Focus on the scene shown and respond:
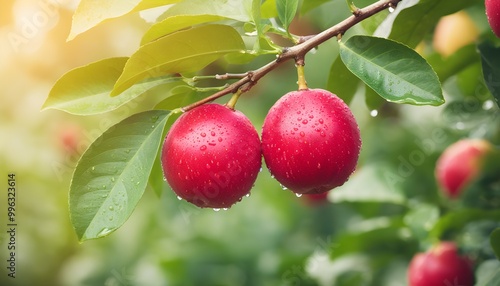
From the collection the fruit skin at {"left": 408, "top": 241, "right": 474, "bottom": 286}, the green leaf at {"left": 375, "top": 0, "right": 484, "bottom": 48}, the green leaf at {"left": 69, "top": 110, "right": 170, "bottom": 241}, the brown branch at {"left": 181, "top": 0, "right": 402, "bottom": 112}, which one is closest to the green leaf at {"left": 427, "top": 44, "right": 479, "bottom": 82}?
the green leaf at {"left": 375, "top": 0, "right": 484, "bottom": 48}

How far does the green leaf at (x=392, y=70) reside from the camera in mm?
934

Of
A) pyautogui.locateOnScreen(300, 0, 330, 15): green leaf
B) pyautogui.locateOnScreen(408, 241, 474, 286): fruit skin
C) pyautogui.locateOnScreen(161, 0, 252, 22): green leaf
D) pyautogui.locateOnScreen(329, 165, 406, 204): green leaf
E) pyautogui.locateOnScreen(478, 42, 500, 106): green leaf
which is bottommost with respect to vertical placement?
pyautogui.locateOnScreen(329, 165, 406, 204): green leaf

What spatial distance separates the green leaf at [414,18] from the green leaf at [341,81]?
8cm

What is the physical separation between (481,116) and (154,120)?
966mm

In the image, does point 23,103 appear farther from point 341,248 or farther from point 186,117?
point 186,117

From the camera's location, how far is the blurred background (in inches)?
77.4

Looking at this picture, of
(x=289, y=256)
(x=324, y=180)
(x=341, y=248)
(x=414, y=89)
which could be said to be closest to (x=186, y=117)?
(x=324, y=180)

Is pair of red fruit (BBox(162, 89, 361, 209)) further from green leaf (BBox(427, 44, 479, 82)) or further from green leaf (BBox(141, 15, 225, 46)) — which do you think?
green leaf (BBox(427, 44, 479, 82))

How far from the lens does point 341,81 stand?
126 centimetres

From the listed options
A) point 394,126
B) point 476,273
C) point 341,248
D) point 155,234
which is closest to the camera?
point 476,273

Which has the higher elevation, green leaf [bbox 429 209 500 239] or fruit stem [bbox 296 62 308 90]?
fruit stem [bbox 296 62 308 90]

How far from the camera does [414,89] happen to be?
3.11ft

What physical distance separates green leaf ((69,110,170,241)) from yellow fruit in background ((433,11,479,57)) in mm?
1035

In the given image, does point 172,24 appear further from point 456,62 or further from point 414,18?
point 456,62
